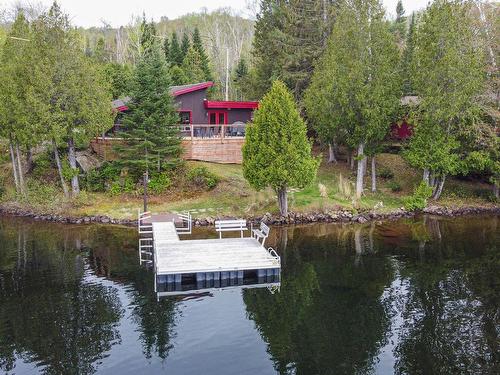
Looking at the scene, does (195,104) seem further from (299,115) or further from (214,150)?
(299,115)

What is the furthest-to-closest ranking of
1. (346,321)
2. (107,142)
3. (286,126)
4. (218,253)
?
1. (107,142)
2. (286,126)
3. (218,253)
4. (346,321)

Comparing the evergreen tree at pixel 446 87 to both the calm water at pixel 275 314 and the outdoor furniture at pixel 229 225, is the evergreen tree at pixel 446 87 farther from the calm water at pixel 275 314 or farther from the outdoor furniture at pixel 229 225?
the outdoor furniture at pixel 229 225

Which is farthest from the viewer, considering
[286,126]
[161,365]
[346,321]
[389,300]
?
[286,126]

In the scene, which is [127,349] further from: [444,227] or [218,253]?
[444,227]

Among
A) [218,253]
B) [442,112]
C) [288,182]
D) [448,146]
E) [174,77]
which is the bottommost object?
[218,253]

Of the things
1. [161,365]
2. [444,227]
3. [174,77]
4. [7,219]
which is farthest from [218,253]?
[174,77]

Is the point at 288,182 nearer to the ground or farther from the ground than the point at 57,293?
farther from the ground

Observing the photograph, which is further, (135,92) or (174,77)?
(174,77)
